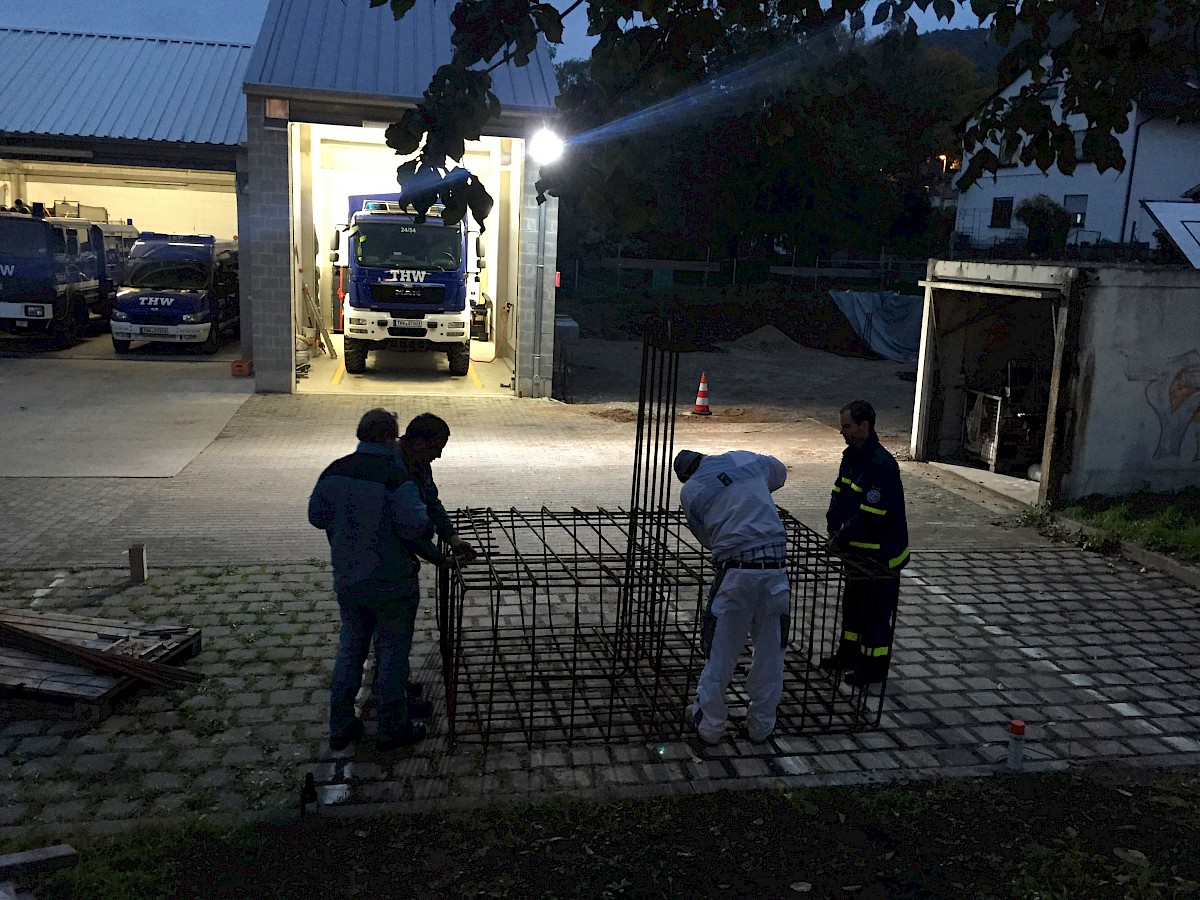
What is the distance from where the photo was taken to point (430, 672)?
6.39 meters

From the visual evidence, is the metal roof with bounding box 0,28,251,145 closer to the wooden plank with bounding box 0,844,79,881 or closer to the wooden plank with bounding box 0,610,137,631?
the wooden plank with bounding box 0,610,137,631

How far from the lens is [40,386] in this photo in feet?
56.7

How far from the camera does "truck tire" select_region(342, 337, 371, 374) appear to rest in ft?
63.0

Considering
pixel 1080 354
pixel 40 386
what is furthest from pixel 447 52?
pixel 1080 354

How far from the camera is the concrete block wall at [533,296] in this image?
694 inches

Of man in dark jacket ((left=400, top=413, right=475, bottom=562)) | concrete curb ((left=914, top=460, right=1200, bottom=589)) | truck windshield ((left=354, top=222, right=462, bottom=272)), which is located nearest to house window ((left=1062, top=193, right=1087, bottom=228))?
truck windshield ((left=354, top=222, right=462, bottom=272))

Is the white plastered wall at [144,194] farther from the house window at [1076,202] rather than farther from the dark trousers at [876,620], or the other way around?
the house window at [1076,202]

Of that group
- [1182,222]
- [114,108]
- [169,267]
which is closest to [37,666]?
[1182,222]

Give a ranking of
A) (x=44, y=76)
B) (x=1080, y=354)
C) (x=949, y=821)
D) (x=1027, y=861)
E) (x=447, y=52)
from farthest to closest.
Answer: (x=44, y=76) → (x=447, y=52) → (x=1080, y=354) → (x=949, y=821) → (x=1027, y=861)

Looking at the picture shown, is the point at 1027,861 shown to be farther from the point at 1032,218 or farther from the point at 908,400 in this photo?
the point at 908,400

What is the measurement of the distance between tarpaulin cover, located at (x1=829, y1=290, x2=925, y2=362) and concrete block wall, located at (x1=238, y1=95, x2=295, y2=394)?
17.8 m

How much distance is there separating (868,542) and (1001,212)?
116 feet

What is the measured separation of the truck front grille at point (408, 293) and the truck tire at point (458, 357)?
3.24ft

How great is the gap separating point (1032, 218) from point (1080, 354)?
7.02m
